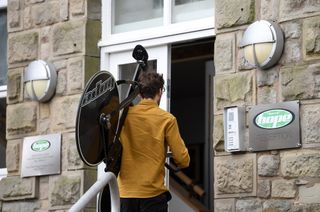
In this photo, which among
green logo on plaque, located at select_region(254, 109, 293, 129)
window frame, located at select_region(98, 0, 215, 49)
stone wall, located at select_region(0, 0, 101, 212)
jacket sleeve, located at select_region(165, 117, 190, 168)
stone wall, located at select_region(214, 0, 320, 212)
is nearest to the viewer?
jacket sleeve, located at select_region(165, 117, 190, 168)

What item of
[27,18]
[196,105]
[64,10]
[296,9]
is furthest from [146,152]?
[196,105]

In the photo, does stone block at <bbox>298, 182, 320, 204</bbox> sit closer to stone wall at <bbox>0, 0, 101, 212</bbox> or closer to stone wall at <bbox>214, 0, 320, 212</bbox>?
stone wall at <bbox>214, 0, 320, 212</bbox>

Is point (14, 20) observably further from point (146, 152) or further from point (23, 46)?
point (146, 152)

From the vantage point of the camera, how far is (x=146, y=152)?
19.5 ft

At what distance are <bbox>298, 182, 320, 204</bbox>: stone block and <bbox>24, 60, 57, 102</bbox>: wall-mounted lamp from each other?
2.84 m

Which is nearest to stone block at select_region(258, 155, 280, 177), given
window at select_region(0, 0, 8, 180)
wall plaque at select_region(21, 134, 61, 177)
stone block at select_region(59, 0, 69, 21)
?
wall plaque at select_region(21, 134, 61, 177)

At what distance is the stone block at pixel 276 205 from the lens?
672cm

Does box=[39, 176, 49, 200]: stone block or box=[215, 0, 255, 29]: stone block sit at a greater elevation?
box=[215, 0, 255, 29]: stone block

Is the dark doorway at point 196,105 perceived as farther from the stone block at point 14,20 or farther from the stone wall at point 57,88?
the stone block at point 14,20

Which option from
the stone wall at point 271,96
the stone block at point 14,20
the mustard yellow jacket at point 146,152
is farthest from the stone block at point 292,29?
the stone block at point 14,20

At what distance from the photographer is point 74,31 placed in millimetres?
8477

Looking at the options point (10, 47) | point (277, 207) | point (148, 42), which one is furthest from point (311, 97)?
point (10, 47)

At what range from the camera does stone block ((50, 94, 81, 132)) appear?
839 cm

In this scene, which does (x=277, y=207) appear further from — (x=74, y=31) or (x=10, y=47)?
(x=10, y=47)
